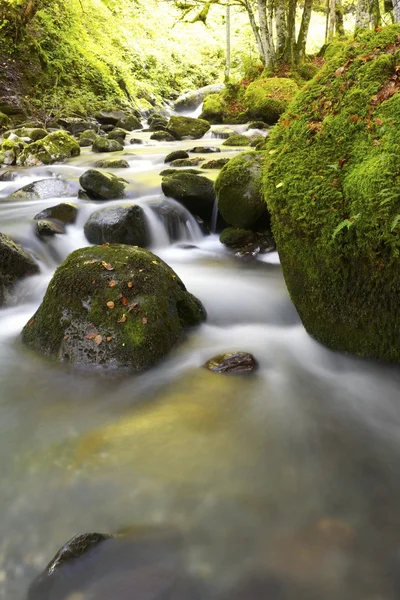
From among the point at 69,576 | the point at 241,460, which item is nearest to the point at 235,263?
the point at 241,460

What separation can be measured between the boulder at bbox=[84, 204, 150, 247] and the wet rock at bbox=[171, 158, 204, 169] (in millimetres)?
5239

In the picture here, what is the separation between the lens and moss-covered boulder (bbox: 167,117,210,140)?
1806 centimetres

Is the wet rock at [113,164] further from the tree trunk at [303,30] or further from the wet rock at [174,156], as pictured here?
the tree trunk at [303,30]

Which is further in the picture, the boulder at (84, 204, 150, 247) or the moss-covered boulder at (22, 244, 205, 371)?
the boulder at (84, 204, 150, 247)

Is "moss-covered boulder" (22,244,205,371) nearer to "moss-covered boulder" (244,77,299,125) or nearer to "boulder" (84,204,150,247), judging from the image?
"boulder" (84,204,150,247)

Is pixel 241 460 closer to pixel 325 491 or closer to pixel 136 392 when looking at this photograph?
pixel 325 491

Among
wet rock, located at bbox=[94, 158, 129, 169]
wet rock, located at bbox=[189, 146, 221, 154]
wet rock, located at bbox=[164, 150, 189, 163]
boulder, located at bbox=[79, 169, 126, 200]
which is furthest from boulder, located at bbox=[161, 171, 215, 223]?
wet rock, located at bbox=[189, 146, 221, 154]

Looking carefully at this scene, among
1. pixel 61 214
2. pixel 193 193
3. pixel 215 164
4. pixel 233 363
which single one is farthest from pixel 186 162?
pixel 233 363

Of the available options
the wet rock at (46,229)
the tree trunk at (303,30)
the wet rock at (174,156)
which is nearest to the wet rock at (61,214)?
the wet rock at (46,229)

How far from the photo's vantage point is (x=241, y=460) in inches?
109

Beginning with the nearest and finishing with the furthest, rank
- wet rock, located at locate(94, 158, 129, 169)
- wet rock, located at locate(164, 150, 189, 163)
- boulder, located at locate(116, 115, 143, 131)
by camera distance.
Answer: wet rock, located at locate(94, 158, 129, 169) → wet rock, located at locate(164, 150, 189, 163) → boulder, located at locate(116, 115, 143, 131)

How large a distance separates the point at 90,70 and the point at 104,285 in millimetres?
23856

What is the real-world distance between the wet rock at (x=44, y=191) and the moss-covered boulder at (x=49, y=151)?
125 inches

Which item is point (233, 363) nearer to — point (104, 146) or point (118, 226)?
point (118, 226)
